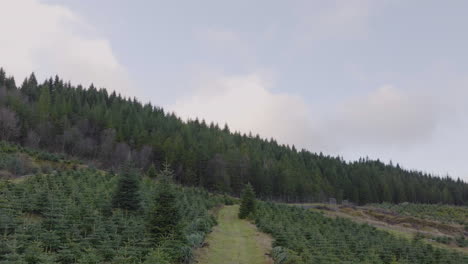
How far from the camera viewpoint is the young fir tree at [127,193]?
27266 millimetres

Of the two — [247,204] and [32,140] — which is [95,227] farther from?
[32,140]

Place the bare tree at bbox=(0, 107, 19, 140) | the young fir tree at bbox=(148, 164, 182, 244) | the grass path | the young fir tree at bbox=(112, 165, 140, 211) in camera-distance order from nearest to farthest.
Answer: the young fir tree at bbox=(148, 164, 182, 244) → the grass path → the young fir tree at bbox=(112, 165, 140, 211) → the bare tree at bbox=(0, 107, 19, 140)

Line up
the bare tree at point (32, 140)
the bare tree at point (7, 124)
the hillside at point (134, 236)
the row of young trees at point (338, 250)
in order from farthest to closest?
the bare tree at point (32, 140), the bare tree at point (7, 124), the row of young trees at point (338, 250), the hillside at point (134, 236)

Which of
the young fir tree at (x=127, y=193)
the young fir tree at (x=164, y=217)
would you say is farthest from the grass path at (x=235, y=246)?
the young fir tree at (x=127, y=193)

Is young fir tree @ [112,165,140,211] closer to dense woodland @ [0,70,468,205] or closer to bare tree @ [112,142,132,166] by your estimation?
dense woodland @ [0,70,468,205]

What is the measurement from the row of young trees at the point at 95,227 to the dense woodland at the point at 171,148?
3045cm

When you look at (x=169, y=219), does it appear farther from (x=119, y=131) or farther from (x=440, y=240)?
(x=119, y=131)

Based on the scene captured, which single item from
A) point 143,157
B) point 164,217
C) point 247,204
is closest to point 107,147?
point 143,157

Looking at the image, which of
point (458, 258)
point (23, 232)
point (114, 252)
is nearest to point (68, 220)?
point (23, 232)

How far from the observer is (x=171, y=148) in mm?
84188

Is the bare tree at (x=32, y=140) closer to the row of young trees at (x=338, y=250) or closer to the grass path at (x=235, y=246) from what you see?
the grass path at (x=235, y=246)

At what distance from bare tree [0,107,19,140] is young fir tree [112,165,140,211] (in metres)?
53.7

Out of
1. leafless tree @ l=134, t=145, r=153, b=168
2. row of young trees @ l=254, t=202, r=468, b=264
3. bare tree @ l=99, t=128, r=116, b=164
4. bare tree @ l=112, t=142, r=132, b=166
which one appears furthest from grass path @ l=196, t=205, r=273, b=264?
bare tree @ l=99, t=128, r=116, b=164

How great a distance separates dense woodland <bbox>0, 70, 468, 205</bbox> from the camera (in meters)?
77.5
